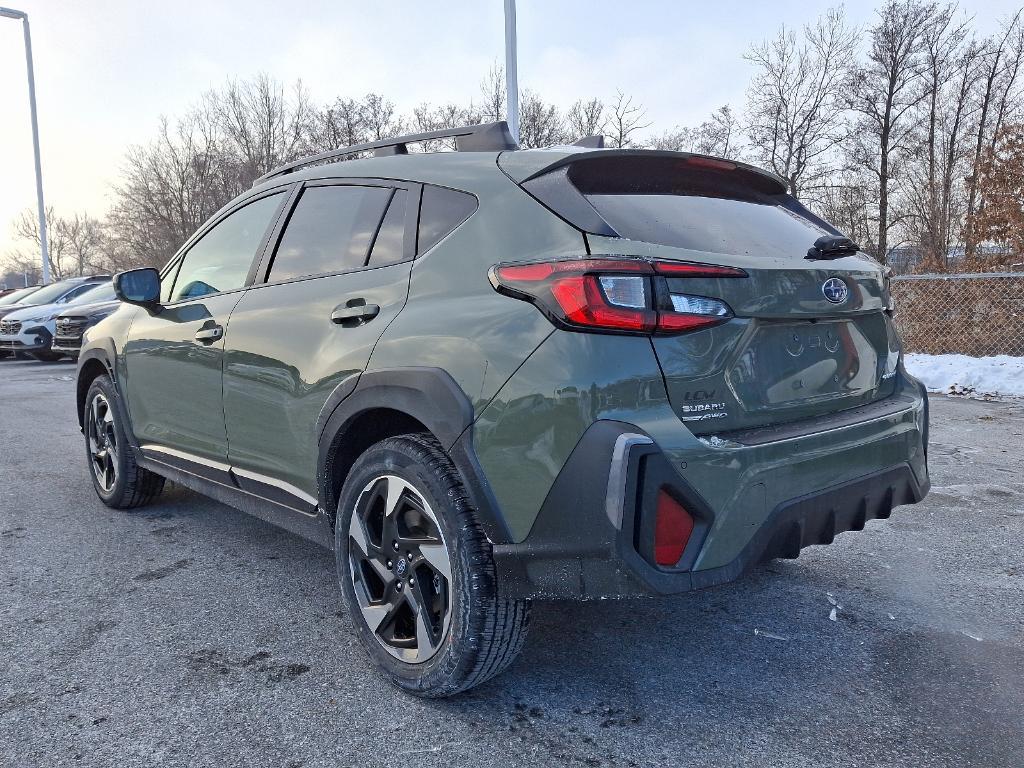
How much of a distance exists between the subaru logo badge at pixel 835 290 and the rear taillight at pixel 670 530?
89 centimetres

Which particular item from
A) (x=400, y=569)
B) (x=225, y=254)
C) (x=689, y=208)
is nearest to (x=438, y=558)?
(x=400, y=569)

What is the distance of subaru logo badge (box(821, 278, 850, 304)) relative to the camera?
7.75 ft

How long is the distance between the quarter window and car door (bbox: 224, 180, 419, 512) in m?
0.21

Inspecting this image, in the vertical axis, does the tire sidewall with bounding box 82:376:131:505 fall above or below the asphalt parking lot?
above

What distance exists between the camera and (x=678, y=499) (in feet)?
6.37

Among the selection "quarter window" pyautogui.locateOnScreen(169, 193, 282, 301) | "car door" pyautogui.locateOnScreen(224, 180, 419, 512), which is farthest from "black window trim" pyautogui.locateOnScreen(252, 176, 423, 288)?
"quarter window" pyautogui.locateOnScreen(169, 193, 282, 301)

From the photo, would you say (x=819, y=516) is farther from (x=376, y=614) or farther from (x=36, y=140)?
(x=36, y=140)

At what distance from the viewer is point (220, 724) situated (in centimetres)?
223

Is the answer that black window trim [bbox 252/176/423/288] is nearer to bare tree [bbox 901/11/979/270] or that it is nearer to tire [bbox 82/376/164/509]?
tire [bbox 82/376/164/509]

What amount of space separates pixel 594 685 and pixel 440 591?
59cm

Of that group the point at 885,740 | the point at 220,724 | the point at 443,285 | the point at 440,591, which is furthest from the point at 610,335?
the point at 220,724

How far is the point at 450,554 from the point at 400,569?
1.02ft

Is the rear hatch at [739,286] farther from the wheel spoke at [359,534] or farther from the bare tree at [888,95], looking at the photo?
the bare tree at [888,95]

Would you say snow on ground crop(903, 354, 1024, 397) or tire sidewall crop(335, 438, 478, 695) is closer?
tire sidewall crop(335, 438, 478, 695)
